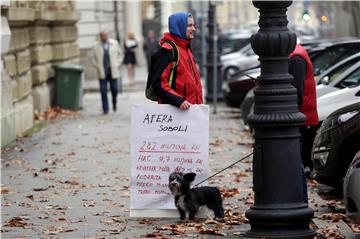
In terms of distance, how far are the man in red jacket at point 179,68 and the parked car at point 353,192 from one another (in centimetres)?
189

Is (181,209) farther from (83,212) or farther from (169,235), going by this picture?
(83,212)

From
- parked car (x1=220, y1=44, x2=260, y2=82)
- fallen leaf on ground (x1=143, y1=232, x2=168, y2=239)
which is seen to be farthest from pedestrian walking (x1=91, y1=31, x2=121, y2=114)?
fallen leaf on ground (x1=143, y1=232, x2=168, y2=239)

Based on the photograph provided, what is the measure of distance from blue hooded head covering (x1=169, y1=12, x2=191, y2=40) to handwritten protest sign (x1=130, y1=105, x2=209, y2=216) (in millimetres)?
678

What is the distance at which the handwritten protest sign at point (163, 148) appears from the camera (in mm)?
10188

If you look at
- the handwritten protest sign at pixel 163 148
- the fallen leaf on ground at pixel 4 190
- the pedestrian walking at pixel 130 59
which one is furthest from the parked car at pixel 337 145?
the pedestrian walking at pixel 130 59

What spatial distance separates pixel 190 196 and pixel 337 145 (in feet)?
5.61

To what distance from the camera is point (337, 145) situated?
10.8 m

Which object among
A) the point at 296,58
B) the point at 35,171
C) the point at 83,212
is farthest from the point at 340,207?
the point at 35,171

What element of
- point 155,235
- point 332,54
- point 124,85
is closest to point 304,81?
point 155,235

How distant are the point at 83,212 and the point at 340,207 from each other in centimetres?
256

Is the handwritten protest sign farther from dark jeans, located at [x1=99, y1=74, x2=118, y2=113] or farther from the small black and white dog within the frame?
dark jeans, located at [x1=99, y1=74, x2=118, y2=113]

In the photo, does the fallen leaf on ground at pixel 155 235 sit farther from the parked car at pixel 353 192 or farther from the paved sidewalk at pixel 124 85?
the paved sidewalk at pixel 124 85

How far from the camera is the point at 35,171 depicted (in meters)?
14.6

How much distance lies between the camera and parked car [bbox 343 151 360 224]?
859cm
